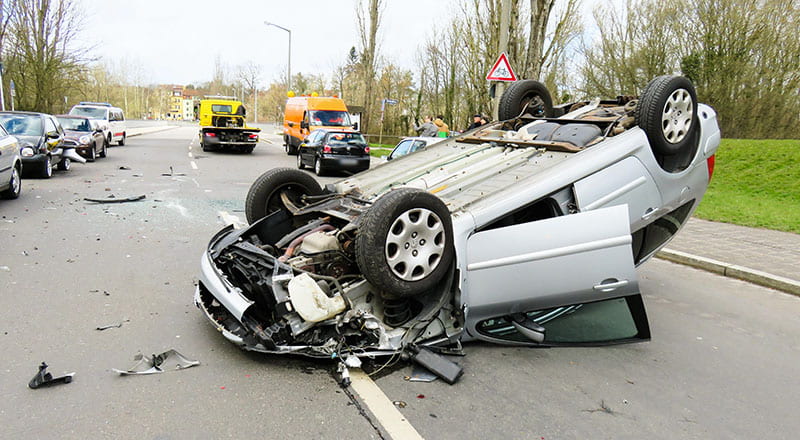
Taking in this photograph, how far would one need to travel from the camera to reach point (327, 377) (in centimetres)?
355

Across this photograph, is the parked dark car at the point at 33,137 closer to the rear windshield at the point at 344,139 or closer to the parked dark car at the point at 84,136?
the parked dark car at the point at 84,136

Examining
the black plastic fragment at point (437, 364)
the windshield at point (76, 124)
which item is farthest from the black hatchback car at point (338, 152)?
the black plastic fragment at point (437, 364)

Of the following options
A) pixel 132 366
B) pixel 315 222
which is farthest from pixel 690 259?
pixel 132 366

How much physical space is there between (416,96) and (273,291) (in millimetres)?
33203

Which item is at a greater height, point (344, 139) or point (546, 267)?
point (344, 139)

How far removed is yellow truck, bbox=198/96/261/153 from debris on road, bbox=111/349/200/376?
19304 millimetres

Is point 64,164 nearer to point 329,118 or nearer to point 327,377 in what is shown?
point 329,118

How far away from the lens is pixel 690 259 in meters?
7.28

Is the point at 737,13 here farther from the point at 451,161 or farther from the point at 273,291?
the point at 273,291

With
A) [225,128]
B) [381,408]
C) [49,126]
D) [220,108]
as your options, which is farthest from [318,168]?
[381,408]

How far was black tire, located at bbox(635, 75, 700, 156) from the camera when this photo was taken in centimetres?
441

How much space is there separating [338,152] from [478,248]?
43.0 ft

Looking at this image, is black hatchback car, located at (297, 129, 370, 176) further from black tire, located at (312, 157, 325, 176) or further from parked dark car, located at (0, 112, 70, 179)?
parked dark car, located at (0, 112, 70, 179)

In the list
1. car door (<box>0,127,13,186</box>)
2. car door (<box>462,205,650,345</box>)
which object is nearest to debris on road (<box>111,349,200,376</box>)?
car door (<box>462,205,650,345</box>)
